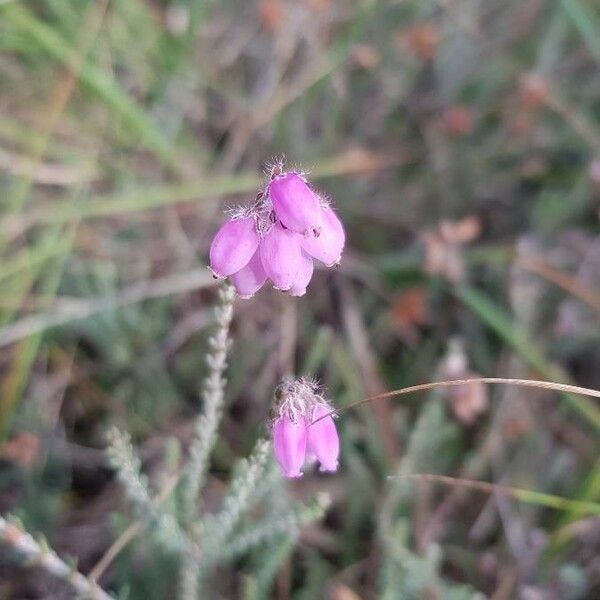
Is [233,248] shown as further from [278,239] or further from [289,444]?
[289,444]

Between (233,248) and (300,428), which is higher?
(233,248)

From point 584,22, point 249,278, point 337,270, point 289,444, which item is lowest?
point 289,444

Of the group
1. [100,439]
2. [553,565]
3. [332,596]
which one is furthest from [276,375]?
[553,565]

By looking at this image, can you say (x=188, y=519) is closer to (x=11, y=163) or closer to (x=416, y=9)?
(x=11, y=163)

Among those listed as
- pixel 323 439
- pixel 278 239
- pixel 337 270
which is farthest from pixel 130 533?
pixel 337 270

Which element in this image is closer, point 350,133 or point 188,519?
point 188,519

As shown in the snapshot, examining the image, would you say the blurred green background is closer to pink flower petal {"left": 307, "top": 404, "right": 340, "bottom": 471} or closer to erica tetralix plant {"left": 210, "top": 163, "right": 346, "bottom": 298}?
pink flower petal {"left": 307, "top": 404, "right": 340, "bottom": 471}
